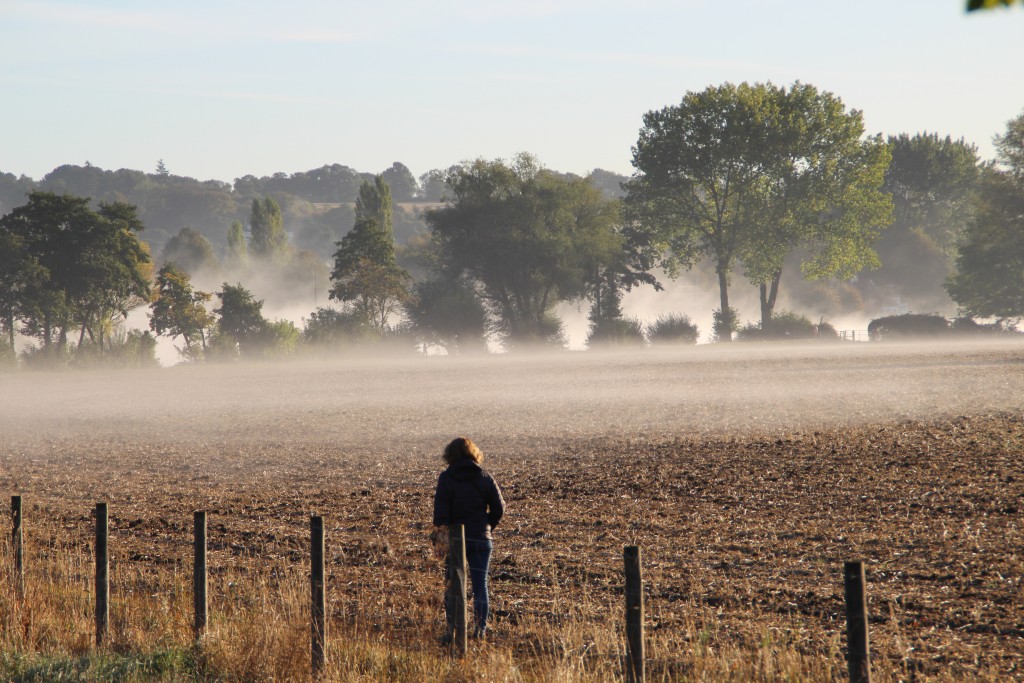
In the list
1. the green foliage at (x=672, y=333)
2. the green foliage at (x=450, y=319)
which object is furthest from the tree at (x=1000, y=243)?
the green foliage at (x=450, y=319)

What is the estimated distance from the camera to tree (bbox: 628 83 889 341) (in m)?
92.2

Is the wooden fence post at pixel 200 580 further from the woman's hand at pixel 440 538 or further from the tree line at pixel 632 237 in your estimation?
the tree line at pixel 632 237

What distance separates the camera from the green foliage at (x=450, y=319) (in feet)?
309

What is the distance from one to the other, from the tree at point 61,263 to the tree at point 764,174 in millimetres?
43699

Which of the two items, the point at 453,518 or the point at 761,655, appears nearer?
the point at 761,655

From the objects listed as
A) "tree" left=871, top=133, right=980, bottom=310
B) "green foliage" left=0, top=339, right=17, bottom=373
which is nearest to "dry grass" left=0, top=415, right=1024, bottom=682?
"green foliage" left=0, top=339, right=17, bottom=373

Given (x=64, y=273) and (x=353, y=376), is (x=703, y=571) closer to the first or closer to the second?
(x=353, y=376)

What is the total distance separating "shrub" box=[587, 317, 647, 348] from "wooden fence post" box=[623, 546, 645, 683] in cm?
8698

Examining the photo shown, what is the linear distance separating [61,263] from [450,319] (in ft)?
106

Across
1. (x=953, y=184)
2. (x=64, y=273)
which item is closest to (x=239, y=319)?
(x=64, y=273)

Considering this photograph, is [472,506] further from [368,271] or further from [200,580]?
[368,271]

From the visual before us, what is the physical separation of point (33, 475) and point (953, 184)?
496 feet

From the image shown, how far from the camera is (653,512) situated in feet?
56.5

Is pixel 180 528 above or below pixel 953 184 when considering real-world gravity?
below
